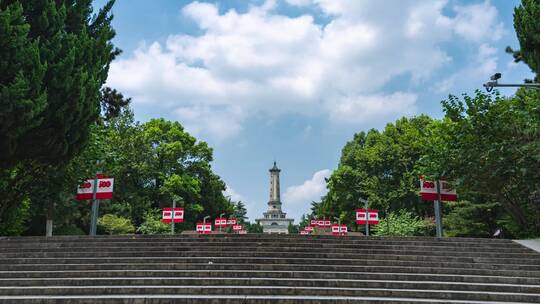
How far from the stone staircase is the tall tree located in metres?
3.07

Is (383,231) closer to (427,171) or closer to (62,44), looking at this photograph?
(427,171)

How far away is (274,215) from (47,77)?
287ft

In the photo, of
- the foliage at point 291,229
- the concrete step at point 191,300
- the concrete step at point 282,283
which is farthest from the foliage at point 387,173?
the foliage at point 291,229

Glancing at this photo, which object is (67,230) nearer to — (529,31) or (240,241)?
(240,241)

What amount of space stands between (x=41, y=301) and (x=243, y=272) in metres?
4.23

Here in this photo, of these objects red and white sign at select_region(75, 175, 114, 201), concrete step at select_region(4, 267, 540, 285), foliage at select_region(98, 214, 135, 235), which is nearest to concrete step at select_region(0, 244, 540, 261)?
concrete step at select_region(4, 267, 540, 285)

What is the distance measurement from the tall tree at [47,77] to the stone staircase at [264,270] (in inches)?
121

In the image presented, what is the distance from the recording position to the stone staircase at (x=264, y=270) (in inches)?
377

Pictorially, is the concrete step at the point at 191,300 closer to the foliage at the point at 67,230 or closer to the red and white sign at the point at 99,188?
the red and white sign at the point at 99,188

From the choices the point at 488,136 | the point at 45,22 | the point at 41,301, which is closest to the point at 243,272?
the point at 41,301

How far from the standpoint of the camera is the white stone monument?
9256cm

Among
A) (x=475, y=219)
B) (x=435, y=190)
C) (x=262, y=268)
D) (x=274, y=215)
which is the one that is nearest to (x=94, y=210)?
(x=262, y=268)

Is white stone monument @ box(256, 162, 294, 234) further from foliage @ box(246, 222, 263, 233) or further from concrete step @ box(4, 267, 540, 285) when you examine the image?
concrete step @ box(4, 267, 540, 285)

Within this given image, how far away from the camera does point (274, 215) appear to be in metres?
98.6
